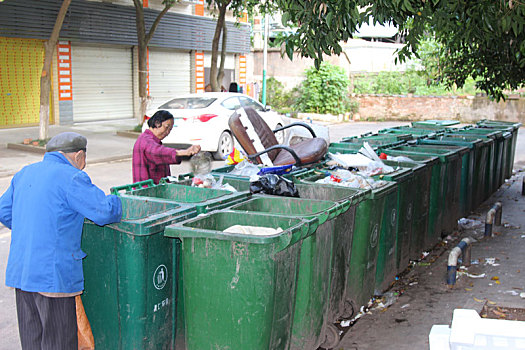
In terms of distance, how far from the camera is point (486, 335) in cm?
197

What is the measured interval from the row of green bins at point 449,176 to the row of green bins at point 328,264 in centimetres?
284

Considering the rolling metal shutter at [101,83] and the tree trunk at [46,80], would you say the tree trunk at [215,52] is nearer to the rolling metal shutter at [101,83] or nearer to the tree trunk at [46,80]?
the rolling metal shutter at [101,83]

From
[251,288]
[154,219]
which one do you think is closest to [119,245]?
[154,219]

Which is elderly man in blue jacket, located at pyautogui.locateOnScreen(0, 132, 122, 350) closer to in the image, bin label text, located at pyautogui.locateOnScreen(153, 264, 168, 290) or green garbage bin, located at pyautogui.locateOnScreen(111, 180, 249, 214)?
bin label text, located at pyautogui.locateOnScreen(153, 264, 168, 290)

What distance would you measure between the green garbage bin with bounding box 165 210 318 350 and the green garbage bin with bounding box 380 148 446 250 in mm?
3452

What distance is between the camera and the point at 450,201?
814 centimetres

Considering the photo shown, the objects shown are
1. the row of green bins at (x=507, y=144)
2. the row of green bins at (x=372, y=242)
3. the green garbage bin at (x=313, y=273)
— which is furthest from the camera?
the row of green bins at (x=507, y=144)

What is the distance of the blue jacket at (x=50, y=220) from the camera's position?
136 inches

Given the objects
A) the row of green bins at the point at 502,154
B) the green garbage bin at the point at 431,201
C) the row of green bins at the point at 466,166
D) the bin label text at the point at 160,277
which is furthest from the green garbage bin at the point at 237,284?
the row of green bins at the point at 502,154

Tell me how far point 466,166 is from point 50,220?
684 cm

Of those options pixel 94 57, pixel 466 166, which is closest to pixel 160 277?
pixel 466 166

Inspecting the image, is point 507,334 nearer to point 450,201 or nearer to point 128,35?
point 450,201

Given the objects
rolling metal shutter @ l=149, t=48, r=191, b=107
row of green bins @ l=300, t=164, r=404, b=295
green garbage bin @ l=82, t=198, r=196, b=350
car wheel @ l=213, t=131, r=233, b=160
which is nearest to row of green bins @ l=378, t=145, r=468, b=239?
row of green bins @ l=300, t=164, r=404, b=295

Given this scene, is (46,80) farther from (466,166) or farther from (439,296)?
(439,296)
